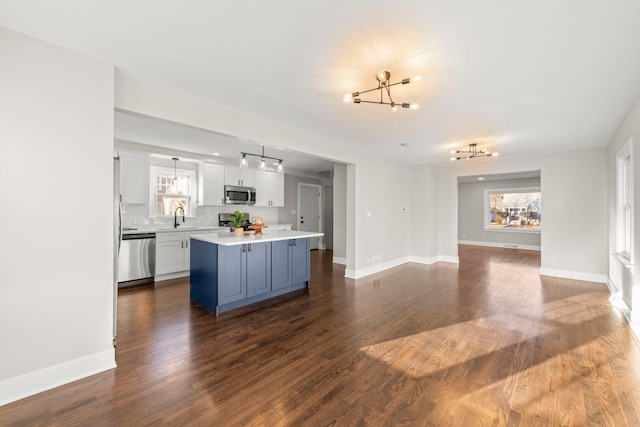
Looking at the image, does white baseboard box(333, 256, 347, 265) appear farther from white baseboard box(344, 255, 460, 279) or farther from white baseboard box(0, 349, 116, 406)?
white baseboard box(0, 349, 116, 406)

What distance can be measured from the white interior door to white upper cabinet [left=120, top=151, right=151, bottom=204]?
3.96 metres

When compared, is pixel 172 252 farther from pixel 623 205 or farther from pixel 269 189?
pixel 623 205

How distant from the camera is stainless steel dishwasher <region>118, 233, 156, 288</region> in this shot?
4.59m

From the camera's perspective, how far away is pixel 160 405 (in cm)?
179

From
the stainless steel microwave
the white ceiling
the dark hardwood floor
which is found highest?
the white ceiling

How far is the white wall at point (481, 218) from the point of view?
898 cm

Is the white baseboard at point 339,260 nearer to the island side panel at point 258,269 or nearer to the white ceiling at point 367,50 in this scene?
the island side panel at point 258,269

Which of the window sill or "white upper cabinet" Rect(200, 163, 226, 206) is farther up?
"white upper cabinet" Rect(200, 163, 226, 206)

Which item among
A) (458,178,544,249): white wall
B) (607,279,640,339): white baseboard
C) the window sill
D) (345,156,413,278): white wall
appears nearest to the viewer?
(607,279,640,339): white baseboard

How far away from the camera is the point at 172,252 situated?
506 cm

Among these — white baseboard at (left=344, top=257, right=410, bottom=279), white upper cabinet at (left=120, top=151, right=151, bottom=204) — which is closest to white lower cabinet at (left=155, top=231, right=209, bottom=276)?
white upper cabinet at (left=120, top=151, right=151, bottom=204)

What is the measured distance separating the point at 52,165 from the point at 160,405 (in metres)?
1.85

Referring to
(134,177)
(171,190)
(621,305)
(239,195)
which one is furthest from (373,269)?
Result: (134,177)

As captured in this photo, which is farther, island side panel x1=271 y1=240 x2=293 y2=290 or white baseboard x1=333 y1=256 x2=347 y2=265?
white baseboard x1=333 y1=256 x2=347 y2=265
